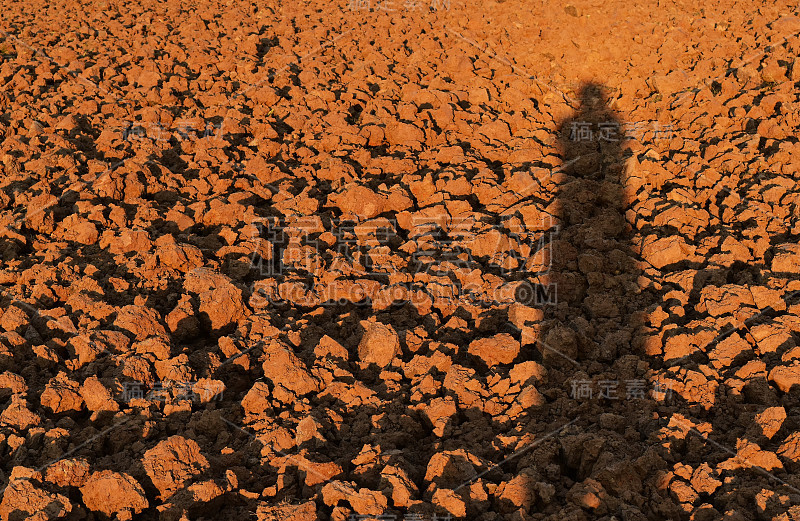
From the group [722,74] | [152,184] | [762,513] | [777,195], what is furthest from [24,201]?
[722,74]

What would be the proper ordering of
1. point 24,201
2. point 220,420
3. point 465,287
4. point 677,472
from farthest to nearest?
point 24,201
point 465,287
point 220,420
point 677,472

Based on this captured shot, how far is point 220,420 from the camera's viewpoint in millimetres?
2797

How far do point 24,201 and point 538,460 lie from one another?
11.7 feet

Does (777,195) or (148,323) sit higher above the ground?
(777,195)

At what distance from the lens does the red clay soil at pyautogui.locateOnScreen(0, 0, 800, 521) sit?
2473 millimetres

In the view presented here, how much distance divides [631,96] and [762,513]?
4189 millimetres

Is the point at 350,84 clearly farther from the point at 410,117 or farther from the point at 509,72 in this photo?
the point at 509,72

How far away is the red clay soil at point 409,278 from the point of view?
8.11 feet

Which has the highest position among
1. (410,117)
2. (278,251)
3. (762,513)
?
(410,117)

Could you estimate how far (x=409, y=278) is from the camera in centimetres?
371

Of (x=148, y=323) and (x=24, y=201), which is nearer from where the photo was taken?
(x=148, y=323)

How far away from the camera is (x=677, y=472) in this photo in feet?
7.89

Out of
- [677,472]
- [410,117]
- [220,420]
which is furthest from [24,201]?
[677,472]

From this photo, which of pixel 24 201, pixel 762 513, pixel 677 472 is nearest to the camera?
pixel 762 513
